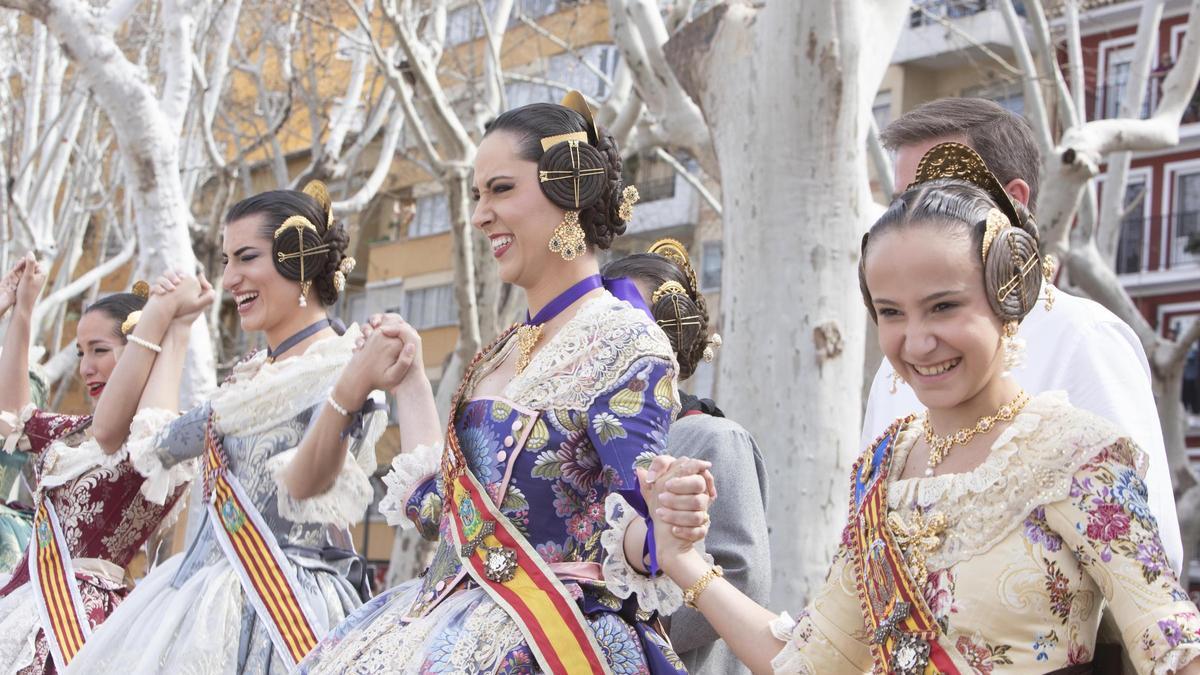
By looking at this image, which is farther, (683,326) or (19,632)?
(19,632)

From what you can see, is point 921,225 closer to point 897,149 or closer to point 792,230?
point 897,149

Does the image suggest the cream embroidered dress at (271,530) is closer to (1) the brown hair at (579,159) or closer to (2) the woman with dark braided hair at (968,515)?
(1) the brown hair at (579,159)

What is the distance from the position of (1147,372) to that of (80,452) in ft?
12.0

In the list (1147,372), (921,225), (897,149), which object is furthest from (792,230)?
(921,225)

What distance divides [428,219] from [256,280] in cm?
3017

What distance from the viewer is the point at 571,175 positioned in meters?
3.76

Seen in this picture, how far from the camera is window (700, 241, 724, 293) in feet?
99.9

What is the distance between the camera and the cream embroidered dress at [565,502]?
11.1 ft

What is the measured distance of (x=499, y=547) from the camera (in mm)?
3549

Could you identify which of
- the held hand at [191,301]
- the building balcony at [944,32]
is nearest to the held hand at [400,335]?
the held hand at [191,301]

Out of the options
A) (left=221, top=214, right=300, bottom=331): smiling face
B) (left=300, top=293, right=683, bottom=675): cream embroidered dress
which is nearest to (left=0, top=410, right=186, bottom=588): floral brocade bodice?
(left=221, top=214, right=300, bottom=331): smiling face

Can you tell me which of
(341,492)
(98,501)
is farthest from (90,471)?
(341,492)

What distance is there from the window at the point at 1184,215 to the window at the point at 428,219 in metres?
14.5

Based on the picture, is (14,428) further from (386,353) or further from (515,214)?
(515,214)
